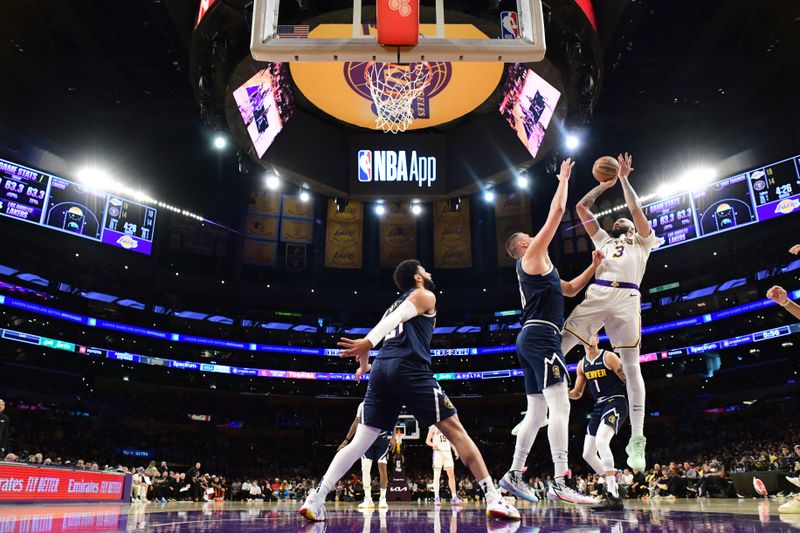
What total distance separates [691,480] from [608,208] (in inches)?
606

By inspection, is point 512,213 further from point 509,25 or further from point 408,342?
point 408,342

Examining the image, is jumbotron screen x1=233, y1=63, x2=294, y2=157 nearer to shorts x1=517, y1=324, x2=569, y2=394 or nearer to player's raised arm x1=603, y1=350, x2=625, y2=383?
player's raised arm x1=603, y1=350, x2=625, y2=383

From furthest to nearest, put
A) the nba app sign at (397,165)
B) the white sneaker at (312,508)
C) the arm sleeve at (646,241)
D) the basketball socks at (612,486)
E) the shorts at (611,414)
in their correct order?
the nba app sign at (397,165) < the shorts at (611,414) < the arm sleeve at (646,241) < the basketball socks at (612,486) < the white sneaker at (312,508)

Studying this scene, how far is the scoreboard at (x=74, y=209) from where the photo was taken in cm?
2308

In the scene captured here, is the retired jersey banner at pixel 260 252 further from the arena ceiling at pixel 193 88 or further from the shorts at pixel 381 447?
the shorts at pixel 381 447

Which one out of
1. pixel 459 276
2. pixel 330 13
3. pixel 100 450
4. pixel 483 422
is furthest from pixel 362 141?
pixel 483 422

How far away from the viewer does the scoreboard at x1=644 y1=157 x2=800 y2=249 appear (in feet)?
73.7

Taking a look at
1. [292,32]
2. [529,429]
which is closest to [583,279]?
[529,429]

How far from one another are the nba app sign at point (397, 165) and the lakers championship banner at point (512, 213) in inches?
478

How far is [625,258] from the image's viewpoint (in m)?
5.36

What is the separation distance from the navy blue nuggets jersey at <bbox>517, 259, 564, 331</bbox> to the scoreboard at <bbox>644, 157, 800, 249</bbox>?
2203 centimetres

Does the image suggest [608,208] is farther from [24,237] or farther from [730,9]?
[24,237]

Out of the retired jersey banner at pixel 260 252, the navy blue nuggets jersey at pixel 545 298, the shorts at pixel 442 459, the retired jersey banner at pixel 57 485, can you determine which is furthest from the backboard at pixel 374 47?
the retired jersey banner at pixel 260 252

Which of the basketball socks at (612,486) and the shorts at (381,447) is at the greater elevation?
the shorts at (381,447)
